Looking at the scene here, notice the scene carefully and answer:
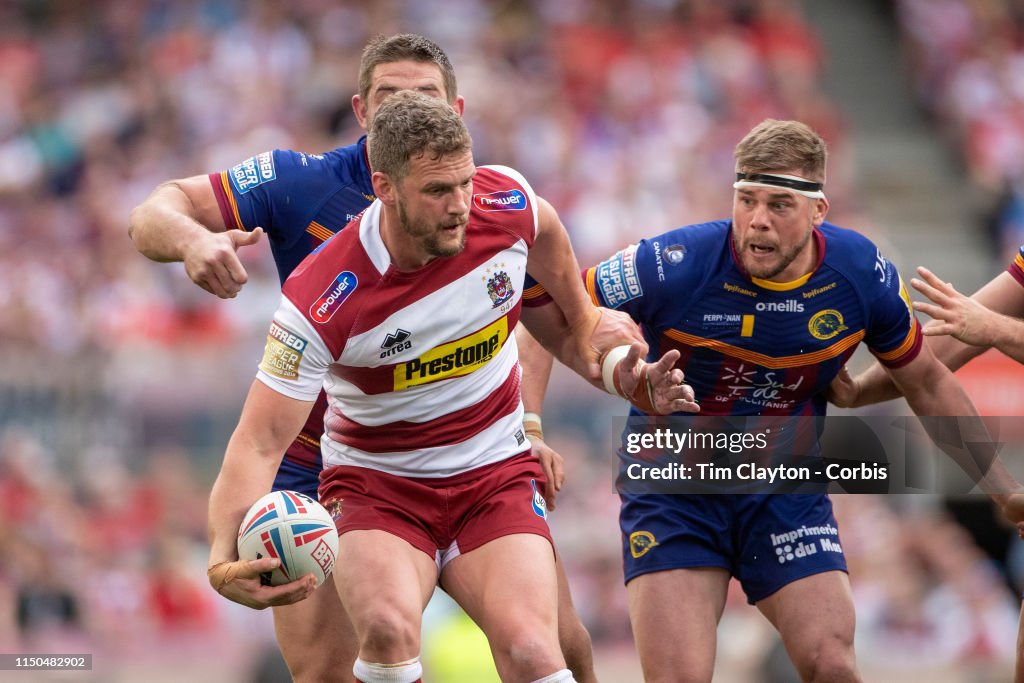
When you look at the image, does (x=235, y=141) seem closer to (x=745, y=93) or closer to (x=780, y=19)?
(x=745, y=93)

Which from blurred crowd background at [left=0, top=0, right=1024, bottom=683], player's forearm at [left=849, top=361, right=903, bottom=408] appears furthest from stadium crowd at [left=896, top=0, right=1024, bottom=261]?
player's forearm at [left=849, top=361, right=903, bottom=408]

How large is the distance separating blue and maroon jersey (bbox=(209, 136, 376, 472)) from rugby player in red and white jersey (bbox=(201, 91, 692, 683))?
706 mm

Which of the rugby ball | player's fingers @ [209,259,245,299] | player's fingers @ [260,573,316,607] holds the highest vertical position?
player's fingers @ [209,259,245,299]

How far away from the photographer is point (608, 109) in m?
16.7

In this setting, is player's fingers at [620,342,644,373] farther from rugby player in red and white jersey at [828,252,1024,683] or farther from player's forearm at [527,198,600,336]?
rugby player in red and white jersey at [828,252,1024,683]

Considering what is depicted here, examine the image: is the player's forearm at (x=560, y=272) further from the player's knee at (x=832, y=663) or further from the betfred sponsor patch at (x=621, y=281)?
the player's knee at (x=832, y=663)

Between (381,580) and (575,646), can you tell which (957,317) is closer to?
(575,646)

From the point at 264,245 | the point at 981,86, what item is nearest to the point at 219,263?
the point at 264,245

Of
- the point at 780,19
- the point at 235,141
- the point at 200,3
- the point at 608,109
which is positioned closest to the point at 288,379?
the point at 235,141

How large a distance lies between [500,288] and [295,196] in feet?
3.86

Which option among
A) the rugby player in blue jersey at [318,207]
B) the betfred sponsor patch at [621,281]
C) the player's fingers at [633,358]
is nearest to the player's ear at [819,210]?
the betfred sponsor patch at [621,281]

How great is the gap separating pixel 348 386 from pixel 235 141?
31.5 ft

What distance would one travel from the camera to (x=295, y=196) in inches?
267

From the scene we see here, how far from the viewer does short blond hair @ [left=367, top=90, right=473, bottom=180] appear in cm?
576
